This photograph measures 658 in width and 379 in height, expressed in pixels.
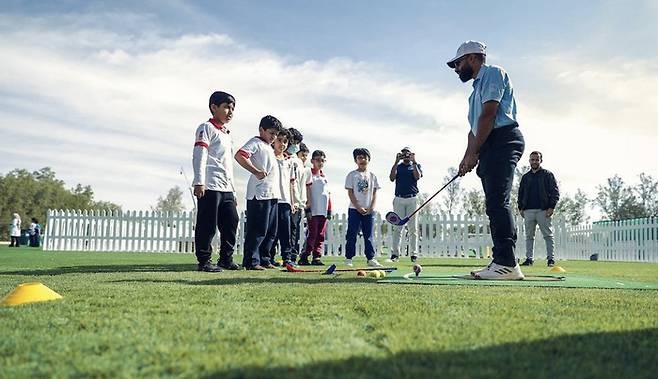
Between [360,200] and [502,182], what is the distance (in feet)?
13.2

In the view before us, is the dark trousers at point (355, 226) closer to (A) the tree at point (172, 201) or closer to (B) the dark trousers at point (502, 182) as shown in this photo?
(B) the dark trousers at point (502, 182)

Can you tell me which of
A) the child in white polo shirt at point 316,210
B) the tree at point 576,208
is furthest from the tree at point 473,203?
the child in white polo shirt at point 316,210

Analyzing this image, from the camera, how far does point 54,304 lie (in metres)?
3.12

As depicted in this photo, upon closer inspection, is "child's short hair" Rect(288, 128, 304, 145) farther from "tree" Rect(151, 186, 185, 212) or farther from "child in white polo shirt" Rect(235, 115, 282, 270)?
"tree" Rect(151, 186, 185, 212)

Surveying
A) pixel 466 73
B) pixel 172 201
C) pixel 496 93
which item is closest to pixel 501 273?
pixel 496 93

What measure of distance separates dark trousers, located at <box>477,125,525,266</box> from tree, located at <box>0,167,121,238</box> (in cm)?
6100

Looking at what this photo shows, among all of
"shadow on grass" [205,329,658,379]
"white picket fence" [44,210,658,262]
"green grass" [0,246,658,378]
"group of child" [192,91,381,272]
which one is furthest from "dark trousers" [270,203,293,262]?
"white picket fence" [44,210,658,262]

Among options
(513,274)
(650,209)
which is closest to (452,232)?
(513,274)

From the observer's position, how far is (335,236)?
18.3 meters

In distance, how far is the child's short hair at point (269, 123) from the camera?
719 cm

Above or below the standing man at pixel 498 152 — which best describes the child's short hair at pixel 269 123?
above

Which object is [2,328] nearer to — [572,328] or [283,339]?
[283,339]

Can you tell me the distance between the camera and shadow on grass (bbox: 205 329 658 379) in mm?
1579

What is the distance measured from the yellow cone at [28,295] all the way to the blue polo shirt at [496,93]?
3955mm
